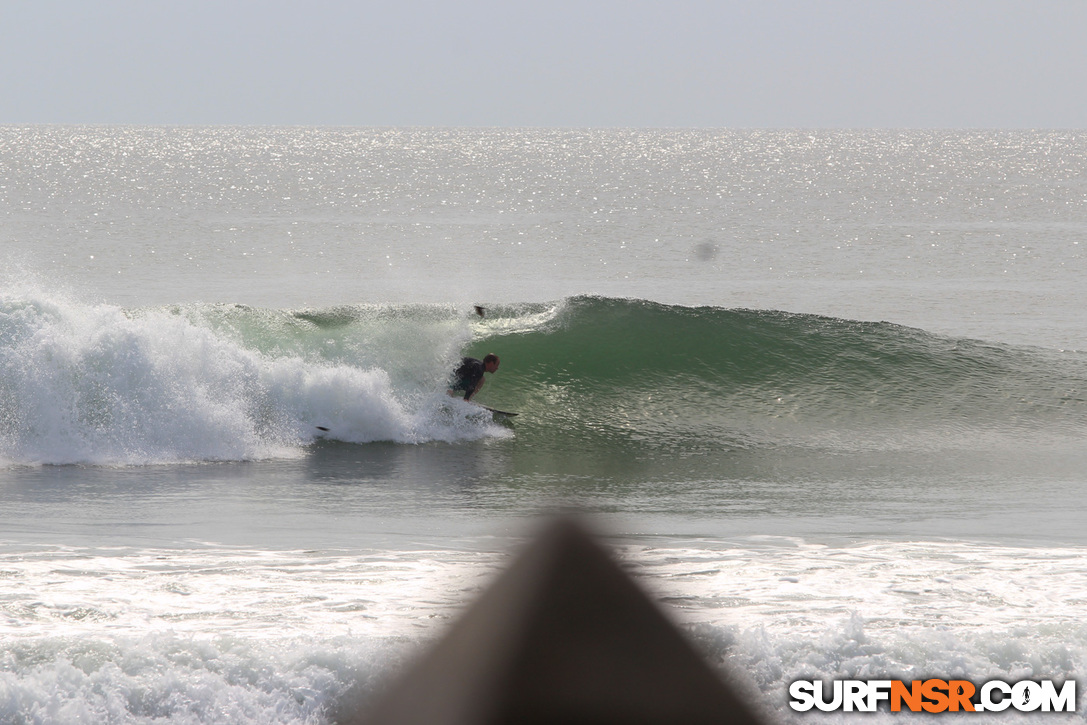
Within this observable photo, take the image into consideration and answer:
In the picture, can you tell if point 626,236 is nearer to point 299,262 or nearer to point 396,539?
point 299,262

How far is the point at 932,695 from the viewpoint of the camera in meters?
4.62

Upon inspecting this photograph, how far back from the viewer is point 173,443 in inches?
400

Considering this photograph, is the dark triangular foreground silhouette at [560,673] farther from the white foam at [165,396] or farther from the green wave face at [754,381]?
the green wave face at [754,381]

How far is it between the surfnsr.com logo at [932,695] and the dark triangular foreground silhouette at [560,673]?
13.1 inches

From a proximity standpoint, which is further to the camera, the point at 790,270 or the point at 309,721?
the point at 790,270

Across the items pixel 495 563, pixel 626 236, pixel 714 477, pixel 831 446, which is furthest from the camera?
pixel 626 236

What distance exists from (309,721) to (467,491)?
179 inches

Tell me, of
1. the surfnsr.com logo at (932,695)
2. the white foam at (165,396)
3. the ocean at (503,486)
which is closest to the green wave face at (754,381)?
the ocean at (503,486)

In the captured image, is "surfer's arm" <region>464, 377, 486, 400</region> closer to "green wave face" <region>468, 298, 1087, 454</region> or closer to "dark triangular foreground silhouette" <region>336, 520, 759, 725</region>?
"green wave face" <region>468, 298, 1087, 454</region>

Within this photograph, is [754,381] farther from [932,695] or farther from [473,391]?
[932,695]

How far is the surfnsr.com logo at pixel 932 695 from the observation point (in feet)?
15.0

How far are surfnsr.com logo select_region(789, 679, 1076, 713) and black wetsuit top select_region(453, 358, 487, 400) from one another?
761cm

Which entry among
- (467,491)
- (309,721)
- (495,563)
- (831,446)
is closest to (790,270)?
(831,446)

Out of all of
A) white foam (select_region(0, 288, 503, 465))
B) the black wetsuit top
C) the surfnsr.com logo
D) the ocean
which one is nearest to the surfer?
the black wetsuit top
